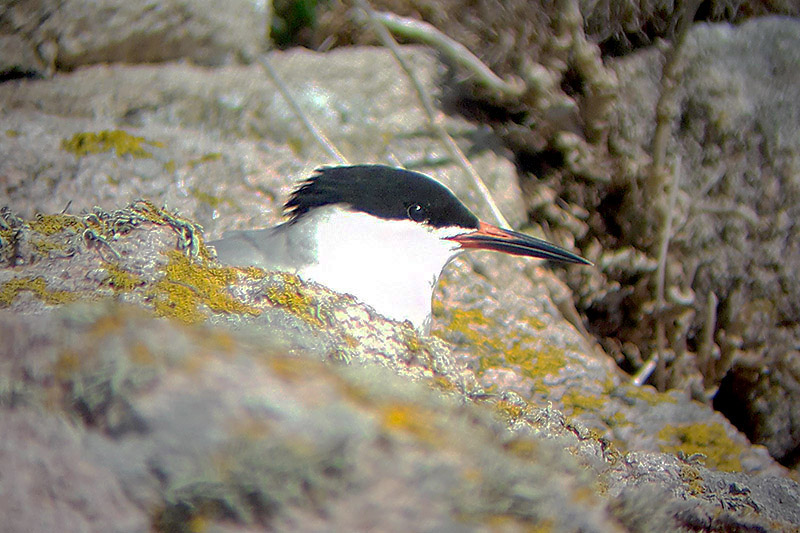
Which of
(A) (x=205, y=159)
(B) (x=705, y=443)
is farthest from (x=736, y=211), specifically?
(A) (x=205, y=159)

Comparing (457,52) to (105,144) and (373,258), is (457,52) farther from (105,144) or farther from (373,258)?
(105,144)

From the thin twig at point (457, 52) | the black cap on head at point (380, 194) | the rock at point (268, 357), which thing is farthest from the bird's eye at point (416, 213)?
the thin twig at point (457, 52)

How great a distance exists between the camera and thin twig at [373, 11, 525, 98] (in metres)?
3.26

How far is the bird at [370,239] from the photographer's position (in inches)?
77.1

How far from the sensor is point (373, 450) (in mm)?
693

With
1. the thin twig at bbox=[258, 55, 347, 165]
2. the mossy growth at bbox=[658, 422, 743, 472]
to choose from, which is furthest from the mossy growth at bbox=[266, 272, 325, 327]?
the thin twig at bbox=[258, 55, 347, 165]

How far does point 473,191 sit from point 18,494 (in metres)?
2.87

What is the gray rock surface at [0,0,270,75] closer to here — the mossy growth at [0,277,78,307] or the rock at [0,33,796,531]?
the rock at [0,33,796,531]

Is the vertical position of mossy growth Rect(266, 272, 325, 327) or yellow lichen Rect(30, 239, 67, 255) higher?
yellow lichen Rect(30, 239, 67, 255)

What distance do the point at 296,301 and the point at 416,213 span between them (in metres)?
0.76

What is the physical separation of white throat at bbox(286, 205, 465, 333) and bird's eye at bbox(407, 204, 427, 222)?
A: 20 mm

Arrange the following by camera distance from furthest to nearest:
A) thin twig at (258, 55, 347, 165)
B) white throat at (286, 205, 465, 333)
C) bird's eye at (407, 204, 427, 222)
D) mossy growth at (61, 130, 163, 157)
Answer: thin twig at (258, 55, 347, 165) < mossy growth at (61, 130, 163, 157) < bird's eye at (407, 204, 427, 222) < white throat at (286, 205, 465, 333)

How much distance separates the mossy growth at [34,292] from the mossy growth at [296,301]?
42 centimetres

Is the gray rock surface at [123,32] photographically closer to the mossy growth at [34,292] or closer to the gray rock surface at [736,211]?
the gray rock surface at [736,211]
